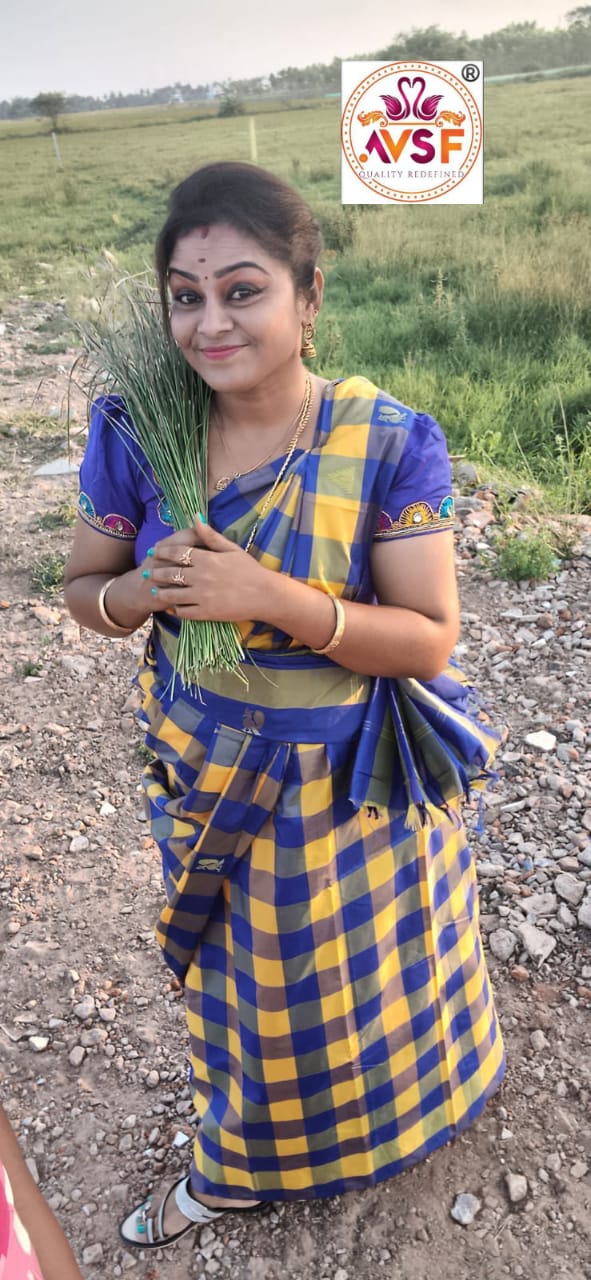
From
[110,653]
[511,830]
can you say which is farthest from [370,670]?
[110,653]

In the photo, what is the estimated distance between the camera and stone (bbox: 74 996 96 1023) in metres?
2.16

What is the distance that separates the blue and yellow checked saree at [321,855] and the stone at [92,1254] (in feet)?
0.73

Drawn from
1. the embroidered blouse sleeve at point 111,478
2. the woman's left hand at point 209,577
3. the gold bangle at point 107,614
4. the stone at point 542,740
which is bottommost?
the stone at point 542,740

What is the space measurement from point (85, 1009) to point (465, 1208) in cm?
94

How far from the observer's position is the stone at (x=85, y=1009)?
7.09 ft

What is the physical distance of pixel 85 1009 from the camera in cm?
217

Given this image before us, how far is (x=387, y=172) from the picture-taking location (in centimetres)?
779

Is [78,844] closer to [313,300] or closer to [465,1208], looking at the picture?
[465,1208]

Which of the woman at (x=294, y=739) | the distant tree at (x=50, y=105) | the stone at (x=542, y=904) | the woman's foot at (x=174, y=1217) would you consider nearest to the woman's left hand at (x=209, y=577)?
the woman at (x=294, y=739)

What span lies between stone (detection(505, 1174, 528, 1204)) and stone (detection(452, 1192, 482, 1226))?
0.20 ft

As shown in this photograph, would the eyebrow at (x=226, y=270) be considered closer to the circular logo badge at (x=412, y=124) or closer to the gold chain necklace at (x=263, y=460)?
the gold chain necklace at (x=263, y=460)

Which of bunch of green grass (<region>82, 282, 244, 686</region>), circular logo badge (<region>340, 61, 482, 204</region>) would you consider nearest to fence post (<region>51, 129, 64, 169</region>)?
circular logo badge (<region>340, 61, 482, 204</region>)

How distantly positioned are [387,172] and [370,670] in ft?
24.6

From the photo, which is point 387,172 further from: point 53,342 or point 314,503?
point 314,503
